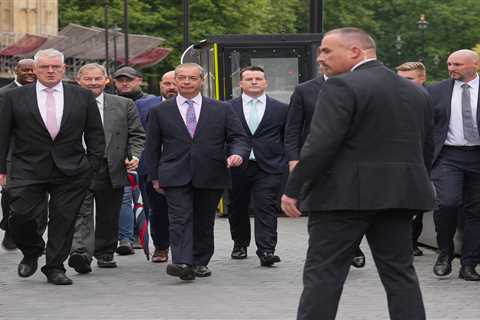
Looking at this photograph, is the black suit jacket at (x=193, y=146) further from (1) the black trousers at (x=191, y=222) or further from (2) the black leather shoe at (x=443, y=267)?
(2) the black leather shoe at (x=443, y=267)

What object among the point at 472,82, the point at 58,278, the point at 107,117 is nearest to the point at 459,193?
the point at 472,82

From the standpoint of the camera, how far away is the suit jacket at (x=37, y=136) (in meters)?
11.4

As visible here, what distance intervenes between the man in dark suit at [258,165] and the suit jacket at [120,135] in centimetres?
103

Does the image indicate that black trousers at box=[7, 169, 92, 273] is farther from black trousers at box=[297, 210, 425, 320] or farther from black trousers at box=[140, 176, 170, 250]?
black trousers at box=[297, 210, 425, 320]

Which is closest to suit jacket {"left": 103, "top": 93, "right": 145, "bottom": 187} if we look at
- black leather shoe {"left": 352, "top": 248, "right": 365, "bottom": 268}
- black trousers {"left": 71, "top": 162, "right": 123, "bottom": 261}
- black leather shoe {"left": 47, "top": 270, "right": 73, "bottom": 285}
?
black trousers {"left": 71, "top": 162, "right": 123, "bottom": 261}

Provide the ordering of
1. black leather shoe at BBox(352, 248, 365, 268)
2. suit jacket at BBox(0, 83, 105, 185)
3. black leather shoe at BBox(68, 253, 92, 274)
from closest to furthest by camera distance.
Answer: suit jacket at BBox(0, 83, 105, 185) → black leather shoe at BBox(68, 253, 92, 274) → black leather shoe at BBox(352, 248, 365, 268)

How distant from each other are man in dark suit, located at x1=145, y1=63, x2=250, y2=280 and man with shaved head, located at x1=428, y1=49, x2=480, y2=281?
1.63 meters

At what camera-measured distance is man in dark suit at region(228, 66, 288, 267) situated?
13.2 metres

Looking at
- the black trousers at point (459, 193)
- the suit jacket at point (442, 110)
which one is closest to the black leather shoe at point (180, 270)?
the black trousers at point (459, 193)

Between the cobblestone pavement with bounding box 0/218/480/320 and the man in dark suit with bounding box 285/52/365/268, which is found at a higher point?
the man in dark suit with bounding box 285/52/365/268

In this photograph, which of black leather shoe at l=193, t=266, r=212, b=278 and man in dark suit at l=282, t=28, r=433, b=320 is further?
black leather shoe at l=193, t=266, r=212, b=278

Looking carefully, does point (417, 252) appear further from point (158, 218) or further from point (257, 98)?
point (158, 218)

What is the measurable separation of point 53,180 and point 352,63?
4345 millimetres

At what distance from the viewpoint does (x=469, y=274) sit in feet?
38.4
